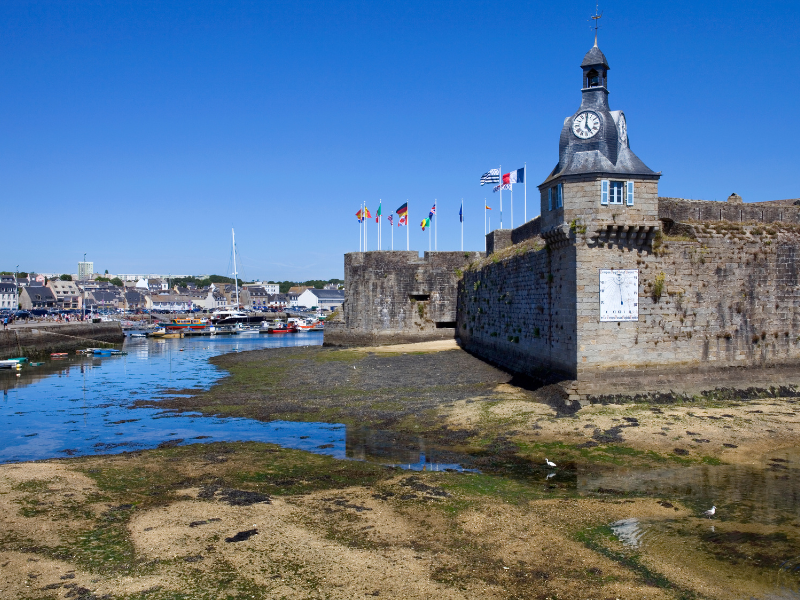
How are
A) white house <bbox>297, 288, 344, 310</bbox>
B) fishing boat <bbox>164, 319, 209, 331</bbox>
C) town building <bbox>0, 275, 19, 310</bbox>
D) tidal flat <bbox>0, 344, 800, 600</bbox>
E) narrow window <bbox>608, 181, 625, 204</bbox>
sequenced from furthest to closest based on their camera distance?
white house <bbox>297, 288, 344, 310</bbox>, town building <bbox>0, 275, 19, 310</bbox>, fishing boat <bbox>164, 319, 209, 331</bbox>, narrow window <bbox>608, 181, 625, 204</bbox>, tidal flat <bbox>0, 344, 800, 600</bbox>

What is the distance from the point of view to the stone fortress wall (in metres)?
18.1

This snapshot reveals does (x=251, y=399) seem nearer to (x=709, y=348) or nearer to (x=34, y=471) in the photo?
(x=34, y=471)

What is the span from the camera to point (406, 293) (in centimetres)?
4106

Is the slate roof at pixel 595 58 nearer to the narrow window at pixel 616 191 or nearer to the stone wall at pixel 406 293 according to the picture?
the narrow window at pixel 616 191

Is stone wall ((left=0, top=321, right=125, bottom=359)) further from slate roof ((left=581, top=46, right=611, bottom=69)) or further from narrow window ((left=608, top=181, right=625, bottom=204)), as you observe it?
narrow window ((left=608, top=181, right=625, bottom=204))

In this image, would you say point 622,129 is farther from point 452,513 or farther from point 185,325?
point 185,325

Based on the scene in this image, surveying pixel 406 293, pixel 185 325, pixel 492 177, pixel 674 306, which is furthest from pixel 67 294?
pixel 674 306

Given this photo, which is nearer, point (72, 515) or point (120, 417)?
point (72, 515)

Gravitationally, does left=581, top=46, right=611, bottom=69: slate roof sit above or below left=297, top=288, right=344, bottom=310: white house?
above

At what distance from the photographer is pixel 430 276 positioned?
41.2 meters

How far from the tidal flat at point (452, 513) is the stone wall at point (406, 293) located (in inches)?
906

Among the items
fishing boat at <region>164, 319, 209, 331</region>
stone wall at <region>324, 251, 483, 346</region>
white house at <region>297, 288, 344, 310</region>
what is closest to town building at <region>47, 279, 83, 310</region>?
white house at <region>297, 288, 344, 310</region>

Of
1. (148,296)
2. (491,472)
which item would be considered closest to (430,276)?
(491,472)

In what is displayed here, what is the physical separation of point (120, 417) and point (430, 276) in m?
24.2
